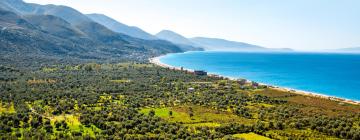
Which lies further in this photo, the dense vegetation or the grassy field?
the dense vegetation

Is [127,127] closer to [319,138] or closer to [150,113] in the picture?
[150,113]

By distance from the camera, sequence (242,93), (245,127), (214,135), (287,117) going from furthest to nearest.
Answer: (242,93)
(287,117)
(245,127)
(214,135)

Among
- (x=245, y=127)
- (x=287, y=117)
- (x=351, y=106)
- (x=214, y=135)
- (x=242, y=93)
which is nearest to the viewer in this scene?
(x=214, y=135)

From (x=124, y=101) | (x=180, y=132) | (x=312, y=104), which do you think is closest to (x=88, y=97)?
(x=124, y=101)

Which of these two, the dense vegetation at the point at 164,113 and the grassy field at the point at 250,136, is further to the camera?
the dense vegetation at the point at 164,113

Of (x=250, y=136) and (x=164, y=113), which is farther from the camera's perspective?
(x=164, y=113)

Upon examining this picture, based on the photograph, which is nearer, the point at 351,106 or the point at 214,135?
the point at 214,135

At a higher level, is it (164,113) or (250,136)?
(250,136)
